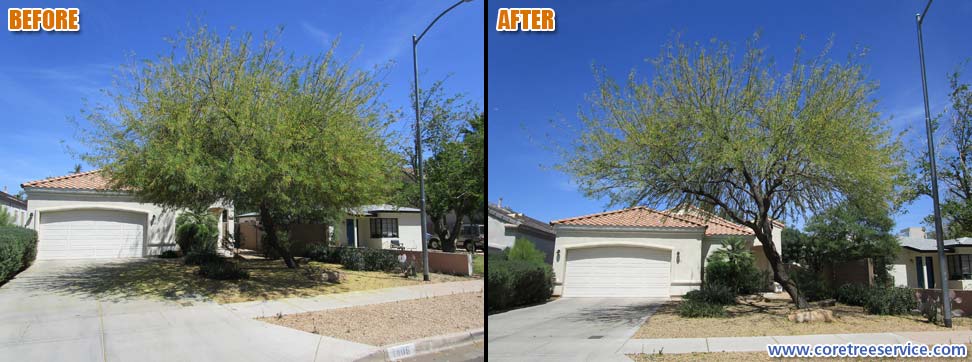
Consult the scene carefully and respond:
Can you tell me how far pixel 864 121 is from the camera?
14961mm

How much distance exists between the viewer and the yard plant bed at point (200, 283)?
1500 centimetres

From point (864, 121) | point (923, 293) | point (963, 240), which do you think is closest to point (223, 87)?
point (864, 121)

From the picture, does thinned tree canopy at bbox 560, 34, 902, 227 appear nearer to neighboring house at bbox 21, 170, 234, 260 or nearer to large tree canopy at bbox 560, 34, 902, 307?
large tree canopy at bbox 560, 34, 902, 307

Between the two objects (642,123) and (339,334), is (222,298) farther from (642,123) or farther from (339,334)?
(642,123)

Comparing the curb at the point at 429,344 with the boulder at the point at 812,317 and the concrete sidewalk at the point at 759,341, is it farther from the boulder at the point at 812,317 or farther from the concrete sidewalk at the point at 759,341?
the boulder at the point at 812,317

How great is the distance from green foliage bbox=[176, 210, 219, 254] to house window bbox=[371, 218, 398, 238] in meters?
9.86

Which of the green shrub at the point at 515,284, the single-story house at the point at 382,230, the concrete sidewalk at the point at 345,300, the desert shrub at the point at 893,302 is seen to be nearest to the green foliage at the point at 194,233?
the single-story house at the point at 382,230

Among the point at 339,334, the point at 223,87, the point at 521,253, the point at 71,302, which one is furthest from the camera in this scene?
the point at 521,253

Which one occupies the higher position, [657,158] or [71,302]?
[657,158]

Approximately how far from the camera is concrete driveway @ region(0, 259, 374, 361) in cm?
930

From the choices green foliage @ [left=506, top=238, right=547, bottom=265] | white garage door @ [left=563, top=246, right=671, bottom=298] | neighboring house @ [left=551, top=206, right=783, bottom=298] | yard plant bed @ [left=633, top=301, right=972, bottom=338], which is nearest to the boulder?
yard plant bed @ [left=633, top=301, right=972, bottom=338]

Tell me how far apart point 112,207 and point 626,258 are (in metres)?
19.8

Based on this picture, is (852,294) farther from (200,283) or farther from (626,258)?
(200,283)

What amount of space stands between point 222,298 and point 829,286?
659 inches
